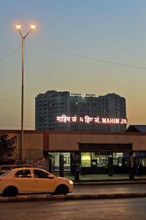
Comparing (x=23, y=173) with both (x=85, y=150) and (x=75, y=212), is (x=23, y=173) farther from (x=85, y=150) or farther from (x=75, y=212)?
(x=85, y=150)

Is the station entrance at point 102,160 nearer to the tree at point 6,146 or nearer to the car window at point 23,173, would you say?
the tree at point 6,146

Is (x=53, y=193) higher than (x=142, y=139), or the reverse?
(x=142, y=139)

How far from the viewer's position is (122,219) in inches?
497

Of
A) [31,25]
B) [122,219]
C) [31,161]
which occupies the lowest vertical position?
[122,219]

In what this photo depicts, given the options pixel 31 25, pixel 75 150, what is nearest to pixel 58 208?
pixel 31 25

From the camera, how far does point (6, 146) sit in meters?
38.2

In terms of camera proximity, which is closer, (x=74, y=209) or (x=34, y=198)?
(x=74, y=209)

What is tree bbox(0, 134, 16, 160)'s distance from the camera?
37.9 metres

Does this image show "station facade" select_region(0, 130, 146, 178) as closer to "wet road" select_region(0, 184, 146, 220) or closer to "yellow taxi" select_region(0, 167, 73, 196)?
"yellow taxi" select_region(0, 167, 73, 196)

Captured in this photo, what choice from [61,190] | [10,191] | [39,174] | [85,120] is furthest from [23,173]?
[85,120]

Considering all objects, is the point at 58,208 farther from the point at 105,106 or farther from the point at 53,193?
the point at 105,106

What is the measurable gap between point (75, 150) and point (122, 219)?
1151 inches

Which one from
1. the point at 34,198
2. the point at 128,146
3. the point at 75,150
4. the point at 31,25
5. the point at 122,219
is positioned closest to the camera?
the point at 122,219

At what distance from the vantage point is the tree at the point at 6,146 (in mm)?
37931
